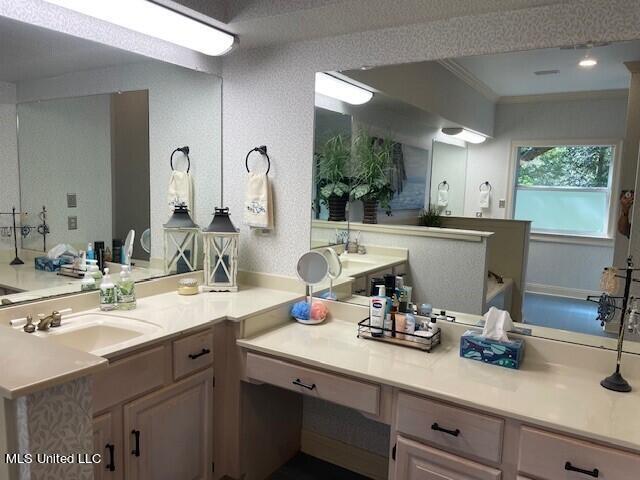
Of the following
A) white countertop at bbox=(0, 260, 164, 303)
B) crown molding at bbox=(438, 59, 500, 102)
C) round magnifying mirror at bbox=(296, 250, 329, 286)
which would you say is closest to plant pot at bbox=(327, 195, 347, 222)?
round magnifying mirror at bbox=(296, 250, 329, 286)

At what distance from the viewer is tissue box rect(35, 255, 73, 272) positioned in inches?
77.3

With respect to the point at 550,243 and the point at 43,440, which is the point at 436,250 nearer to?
the point at 550,243

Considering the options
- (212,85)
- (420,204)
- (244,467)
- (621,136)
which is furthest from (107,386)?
(621,136)

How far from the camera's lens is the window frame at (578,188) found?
1748 mm

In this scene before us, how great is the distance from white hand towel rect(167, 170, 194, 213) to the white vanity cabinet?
0.86m

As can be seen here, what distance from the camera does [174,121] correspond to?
98.9 inches

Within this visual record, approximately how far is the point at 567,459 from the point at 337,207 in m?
1.46

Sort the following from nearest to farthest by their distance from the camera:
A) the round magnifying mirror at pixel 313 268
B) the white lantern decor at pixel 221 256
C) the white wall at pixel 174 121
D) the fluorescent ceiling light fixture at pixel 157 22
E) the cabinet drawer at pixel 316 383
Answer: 1. the cabinet drawer at pixel 316 383
2. the fluorescent ceiling light fixture at pixel 157 22
3. the white wall at pixel 174 121
4. the round magnifying mirror at pixel 313 268
5. the white lantern decor at pixel 221 256

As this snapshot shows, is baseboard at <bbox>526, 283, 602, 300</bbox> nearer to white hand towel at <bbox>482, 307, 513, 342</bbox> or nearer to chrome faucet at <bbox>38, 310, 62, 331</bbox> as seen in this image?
white hand towel at <bbox>482, 307, 513, 342</bbox>

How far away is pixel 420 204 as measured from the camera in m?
2.18

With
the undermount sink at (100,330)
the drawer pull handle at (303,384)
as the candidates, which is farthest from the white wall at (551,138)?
the undermount sink at (100,330)

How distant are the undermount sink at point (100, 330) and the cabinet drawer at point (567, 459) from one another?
1.37 m

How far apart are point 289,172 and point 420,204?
2.31ft

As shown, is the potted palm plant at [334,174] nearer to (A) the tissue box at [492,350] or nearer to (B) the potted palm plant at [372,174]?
(B) the potted palm plant at [372,174]
